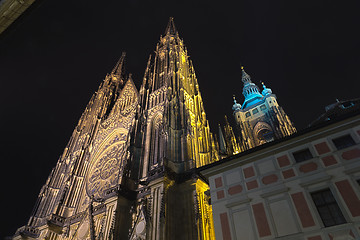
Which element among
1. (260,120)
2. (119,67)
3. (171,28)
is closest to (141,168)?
(171,28)

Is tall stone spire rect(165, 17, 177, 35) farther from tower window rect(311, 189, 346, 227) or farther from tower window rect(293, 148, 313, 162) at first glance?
tower window rect(311, 189, 346, 227)

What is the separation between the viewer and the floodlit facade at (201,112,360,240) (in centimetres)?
729

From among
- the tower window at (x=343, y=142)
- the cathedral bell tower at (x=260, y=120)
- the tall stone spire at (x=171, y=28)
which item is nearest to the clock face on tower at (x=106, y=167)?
the tower window at (x=343, y=142)

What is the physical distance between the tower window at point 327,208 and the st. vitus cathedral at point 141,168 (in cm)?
664

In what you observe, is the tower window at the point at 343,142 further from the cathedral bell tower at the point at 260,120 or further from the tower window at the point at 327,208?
the cathedral bell tower at the point at 260,120

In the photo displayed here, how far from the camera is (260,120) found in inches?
1735

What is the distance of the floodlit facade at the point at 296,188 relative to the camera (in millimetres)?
7285

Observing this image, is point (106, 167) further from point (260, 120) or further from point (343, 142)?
point (260, 120)

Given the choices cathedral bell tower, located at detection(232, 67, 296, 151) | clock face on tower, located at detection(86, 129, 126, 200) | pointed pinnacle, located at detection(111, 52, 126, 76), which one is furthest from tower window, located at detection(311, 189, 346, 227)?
pointed pinnacle, located at detection(111, 52, 126, 76)

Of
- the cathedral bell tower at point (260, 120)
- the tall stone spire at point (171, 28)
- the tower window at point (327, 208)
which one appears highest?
the tall stone spire at point (171, 28)

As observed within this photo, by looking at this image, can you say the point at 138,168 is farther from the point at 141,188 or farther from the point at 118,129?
the point at 118,129

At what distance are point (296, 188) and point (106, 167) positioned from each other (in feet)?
61.8

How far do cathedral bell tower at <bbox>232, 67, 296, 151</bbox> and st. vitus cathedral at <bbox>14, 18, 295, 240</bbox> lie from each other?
213cm

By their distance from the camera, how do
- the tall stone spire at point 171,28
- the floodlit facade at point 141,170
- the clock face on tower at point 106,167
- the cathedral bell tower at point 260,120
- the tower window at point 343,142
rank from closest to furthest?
the tower window at point 343,142 < the floodlit facade at point 141,170 < the clock face on tower at point 106,167 < the tall stone spire at point 171,28 < the cathedral bell tower at point 260,120
